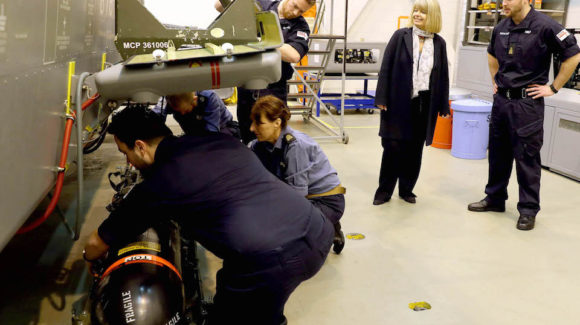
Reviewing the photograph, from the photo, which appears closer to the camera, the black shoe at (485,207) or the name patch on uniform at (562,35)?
the name patch on uniform at (562,35)

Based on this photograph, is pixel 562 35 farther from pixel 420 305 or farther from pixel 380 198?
pixel 420 305

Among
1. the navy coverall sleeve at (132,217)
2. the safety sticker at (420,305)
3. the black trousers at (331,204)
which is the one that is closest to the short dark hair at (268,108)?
the black trousers at (331,204)

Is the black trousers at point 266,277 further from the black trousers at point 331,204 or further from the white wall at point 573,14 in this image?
the white wall at point 573,14

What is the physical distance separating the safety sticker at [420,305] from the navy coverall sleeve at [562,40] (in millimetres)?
2327

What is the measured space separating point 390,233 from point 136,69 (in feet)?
9.32

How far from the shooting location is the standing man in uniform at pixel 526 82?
13.0ft

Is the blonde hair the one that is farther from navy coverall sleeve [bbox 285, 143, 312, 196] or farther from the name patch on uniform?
navy coverall sleeve [bbox 285, 143, 312, 196]

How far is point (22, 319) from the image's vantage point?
285cm

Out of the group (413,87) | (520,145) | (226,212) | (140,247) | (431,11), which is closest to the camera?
(226,212)

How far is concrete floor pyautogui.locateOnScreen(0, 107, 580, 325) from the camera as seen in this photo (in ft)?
9.68

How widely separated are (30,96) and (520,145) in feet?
11.7

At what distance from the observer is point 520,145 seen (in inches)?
161

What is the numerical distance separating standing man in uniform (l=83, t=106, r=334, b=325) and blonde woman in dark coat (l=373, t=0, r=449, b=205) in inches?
101

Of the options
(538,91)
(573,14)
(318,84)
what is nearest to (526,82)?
(538,91)
